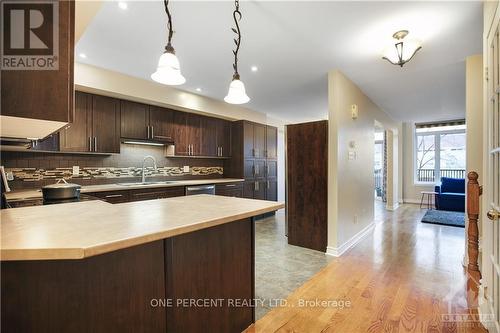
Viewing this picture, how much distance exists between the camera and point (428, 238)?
3783mm

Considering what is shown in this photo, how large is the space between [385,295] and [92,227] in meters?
2.42

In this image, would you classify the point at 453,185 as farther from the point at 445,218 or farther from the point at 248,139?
the point at 248,139

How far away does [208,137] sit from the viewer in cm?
495

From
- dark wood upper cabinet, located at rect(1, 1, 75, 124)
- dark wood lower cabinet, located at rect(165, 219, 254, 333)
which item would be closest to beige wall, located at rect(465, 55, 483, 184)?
dark wood lower cabinet, located at rect(165, 219, 254, 333)

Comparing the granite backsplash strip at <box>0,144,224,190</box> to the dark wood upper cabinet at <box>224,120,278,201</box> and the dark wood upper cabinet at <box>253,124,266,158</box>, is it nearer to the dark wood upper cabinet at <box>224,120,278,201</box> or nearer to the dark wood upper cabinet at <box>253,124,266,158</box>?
the dark wood upper cabinet at <box>224,120,278,201</box>

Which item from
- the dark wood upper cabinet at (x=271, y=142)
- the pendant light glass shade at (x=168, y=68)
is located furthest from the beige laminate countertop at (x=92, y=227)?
the dark wood upper cabinet at (x=271, y=142)

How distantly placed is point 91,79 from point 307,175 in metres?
3.21

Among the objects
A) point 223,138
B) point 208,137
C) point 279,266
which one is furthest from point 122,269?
point 223,138

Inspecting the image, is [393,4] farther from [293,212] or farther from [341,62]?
[293,212]

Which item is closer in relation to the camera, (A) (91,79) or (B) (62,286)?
(B) (62,286)

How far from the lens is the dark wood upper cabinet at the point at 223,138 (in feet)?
17.0

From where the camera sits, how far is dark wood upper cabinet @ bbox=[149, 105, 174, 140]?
3992mm

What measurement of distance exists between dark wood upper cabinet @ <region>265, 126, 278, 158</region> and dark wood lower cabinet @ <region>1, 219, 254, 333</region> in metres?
4.28

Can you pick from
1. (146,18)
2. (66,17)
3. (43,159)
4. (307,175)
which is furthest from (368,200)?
(43,159)
